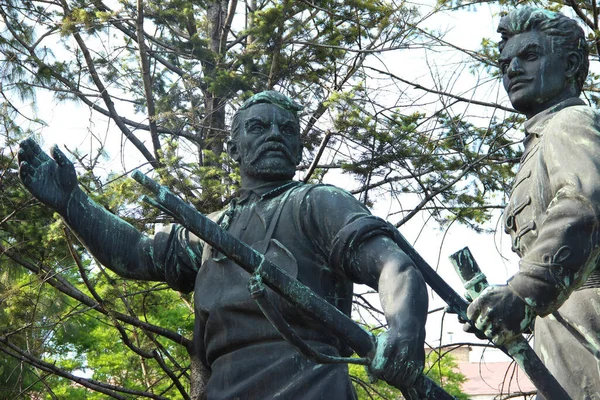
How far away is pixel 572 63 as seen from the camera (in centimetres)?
476

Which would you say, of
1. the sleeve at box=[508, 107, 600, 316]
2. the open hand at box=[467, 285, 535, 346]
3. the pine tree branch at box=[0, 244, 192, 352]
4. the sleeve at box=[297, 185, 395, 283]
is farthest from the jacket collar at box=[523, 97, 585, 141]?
the pine tree branch at box=[0, 244, 192, 352]

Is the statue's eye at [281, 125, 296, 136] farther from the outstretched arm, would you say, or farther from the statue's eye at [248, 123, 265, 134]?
the outstretched arm

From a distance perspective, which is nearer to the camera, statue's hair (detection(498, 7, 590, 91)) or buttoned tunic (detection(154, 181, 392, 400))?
buttoned tunic (detection(154, 181, 392, 400))

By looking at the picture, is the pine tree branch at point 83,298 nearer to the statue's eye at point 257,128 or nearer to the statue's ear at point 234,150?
the statue's ear at point 234,150

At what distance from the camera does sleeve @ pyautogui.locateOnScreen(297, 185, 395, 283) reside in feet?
14.2

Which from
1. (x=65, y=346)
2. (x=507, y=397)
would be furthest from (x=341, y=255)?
(x=65, y=346)

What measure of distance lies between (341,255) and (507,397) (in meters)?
5.98

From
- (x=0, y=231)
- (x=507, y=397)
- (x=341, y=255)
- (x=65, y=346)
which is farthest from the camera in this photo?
(x=65, y=346)

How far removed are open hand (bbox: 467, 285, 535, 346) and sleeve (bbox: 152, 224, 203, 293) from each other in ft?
4.96

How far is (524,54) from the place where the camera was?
473cm

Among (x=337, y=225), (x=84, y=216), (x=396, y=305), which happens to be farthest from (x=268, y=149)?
(x=396, y=305)

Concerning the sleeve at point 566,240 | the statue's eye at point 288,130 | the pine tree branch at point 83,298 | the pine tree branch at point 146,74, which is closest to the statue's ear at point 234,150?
the statue's eye at point 288,130

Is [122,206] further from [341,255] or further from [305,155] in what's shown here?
[341,255]

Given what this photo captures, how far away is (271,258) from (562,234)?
119cm
